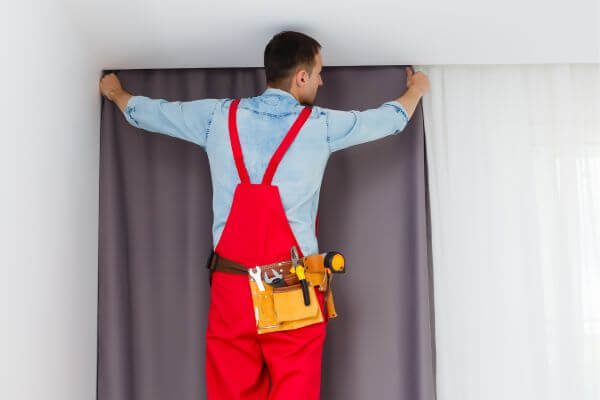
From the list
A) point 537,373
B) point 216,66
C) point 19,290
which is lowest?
point 537,373

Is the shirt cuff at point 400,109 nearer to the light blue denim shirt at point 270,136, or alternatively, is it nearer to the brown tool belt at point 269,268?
the light blue denim shirt at point 270,136

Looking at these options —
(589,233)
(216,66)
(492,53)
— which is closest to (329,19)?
(216,66)

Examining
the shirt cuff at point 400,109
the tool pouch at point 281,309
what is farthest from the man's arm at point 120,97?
the shirt cuff at point 400,109

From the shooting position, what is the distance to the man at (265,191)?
1.98 metres

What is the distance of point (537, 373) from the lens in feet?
8.34

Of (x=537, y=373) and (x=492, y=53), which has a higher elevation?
(x=492, y=53)

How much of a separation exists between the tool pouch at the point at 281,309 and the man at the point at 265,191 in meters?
0.04

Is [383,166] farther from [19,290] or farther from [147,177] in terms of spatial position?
[19,290]

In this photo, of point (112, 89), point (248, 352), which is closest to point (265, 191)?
point (248, 352)

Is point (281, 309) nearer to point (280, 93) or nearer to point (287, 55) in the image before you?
point (280, 93)

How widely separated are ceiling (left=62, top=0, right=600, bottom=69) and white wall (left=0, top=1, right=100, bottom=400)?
0.16 metres

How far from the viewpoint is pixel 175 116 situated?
6.92ft

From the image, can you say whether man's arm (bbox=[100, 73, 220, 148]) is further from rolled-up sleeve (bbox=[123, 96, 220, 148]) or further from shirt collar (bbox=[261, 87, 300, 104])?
shirt collar (bbox=[261, 87, 300, 104])

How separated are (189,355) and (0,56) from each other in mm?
1337
